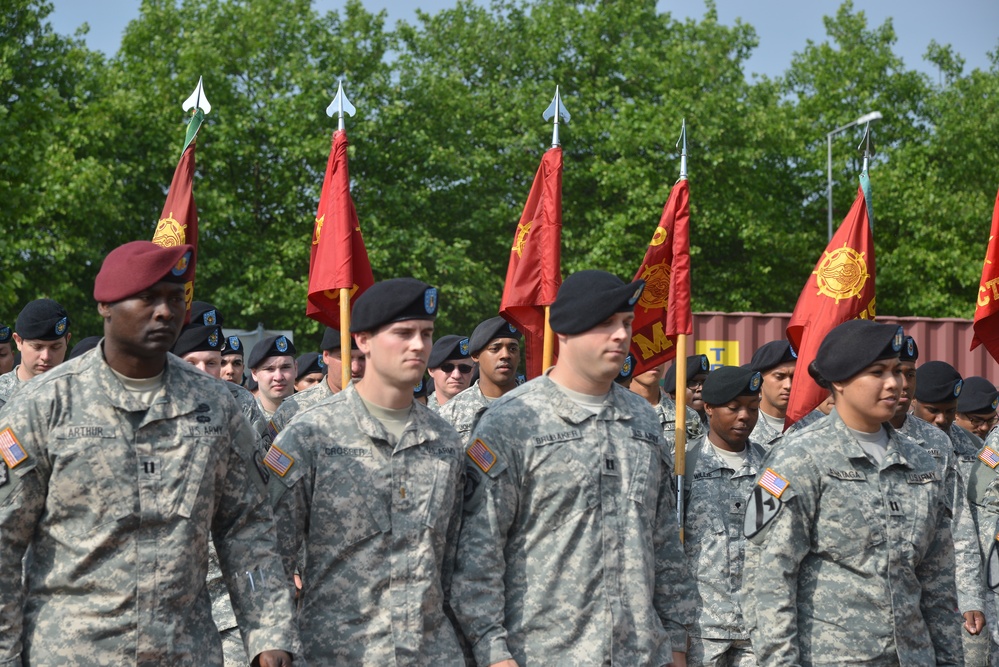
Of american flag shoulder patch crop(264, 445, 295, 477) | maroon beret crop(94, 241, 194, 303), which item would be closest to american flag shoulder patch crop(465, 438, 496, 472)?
american flag shoulder patch crop(264, 445, 295, 477)

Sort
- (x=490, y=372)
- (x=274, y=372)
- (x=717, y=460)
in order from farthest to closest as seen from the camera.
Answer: (x=274, y=372) → (x=490, y=372) → (x=717, y=460)

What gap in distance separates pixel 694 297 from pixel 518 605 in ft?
94.2

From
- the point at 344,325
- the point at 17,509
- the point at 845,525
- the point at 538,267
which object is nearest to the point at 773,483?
the point at 845,525

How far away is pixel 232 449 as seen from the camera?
156 inches

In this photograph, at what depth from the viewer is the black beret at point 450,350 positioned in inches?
341

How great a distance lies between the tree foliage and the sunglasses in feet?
54.3

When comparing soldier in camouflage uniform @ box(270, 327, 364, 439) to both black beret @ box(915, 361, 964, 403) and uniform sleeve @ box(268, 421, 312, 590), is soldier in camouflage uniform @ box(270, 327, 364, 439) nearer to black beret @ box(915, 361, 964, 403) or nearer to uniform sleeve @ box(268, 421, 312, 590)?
uniform sleeve @ box(268, 421, 312, 590)

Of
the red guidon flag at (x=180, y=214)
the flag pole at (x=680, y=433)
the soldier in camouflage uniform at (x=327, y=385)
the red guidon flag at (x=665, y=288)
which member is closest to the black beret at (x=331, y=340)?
the soldier in camouflage uniform at (x=327, y=385)

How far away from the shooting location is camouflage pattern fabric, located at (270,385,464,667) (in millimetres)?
4109

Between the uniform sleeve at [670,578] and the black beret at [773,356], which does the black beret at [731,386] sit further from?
the uniform sleeve at [670,578]

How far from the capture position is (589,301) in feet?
14.4

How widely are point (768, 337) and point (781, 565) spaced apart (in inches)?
648

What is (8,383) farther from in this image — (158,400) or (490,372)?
(158,400)

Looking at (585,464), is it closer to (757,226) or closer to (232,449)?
(232,449)
